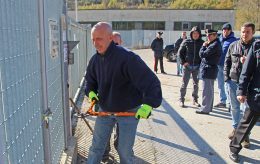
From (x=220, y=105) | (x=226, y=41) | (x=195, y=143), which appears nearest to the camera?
(x=195, y=143)

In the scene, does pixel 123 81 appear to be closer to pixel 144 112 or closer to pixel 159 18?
pixel 144 112

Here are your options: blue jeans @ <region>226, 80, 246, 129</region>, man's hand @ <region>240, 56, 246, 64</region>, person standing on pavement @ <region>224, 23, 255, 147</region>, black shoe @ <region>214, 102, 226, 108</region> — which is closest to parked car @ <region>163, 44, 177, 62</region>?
black shoe @ <region>214, 102, 226, 108</region>

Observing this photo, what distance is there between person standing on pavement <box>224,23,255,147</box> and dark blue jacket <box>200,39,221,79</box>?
1346 millimetres

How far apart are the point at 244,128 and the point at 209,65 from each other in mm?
2897

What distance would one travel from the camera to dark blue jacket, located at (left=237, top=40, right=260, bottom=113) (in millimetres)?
4848

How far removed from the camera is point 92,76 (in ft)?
13.7

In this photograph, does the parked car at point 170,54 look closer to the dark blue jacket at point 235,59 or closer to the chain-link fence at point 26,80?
the dark blue jacket at point 235,59

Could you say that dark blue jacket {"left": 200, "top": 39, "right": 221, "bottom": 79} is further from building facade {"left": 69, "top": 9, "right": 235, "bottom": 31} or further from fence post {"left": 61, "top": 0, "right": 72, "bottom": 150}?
building facade {"left": 69, "top": 9, "right": 235, "bottom": 31}

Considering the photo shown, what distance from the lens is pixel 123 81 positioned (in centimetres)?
382

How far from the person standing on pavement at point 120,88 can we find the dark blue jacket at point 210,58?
160 inches

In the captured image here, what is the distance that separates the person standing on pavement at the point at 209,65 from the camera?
25.2ft

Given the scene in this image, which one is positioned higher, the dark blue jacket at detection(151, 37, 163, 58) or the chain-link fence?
the chain-link fence

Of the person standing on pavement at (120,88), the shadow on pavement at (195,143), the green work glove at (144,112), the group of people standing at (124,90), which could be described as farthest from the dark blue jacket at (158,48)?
the green work glove at (144,112)

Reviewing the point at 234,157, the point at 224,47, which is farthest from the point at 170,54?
the point at 234,157
